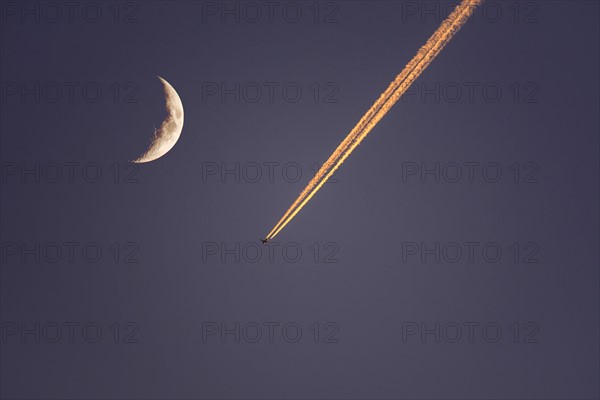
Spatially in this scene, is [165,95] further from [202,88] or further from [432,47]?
[432,47]

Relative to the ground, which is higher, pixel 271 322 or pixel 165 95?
pixel 165 95

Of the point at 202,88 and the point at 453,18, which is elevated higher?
the point at 453,18

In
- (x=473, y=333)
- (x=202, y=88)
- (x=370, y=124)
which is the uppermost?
(x=202, y=88)

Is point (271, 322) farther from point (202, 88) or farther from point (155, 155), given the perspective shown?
point (202, 88)

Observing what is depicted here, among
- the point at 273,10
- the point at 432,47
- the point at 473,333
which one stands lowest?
the point at 473,333

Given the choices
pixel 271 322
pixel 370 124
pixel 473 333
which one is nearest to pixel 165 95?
pixel 370 124

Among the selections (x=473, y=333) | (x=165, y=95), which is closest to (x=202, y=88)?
(x=165, y=95)
